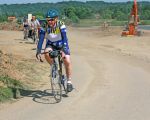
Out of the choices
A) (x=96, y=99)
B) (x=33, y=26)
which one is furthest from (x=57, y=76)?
(x=33, y=26)

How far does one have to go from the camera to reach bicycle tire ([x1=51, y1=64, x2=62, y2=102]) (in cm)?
1064

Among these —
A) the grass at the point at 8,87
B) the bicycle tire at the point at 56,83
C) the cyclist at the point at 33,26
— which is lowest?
the cyclist at the point at 33,26

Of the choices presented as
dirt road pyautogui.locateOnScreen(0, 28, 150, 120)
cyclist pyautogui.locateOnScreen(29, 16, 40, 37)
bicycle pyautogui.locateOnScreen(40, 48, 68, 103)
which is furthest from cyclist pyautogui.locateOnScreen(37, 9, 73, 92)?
cyclist pyautogui.locateOnScreen(29, 16, 40, 37)

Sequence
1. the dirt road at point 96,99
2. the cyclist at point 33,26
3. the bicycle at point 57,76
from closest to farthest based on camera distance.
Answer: the dirt road at point 96,99 → the bicycle at point 57,76 → the cyclist at point 33,26

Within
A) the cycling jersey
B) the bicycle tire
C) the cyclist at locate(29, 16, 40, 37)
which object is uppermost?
the cycling jersey

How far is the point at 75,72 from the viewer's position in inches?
613

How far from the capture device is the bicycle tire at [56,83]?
34.9 feet

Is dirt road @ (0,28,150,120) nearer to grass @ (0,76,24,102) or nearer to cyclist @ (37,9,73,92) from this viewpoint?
grass @ (0,76,24,102)

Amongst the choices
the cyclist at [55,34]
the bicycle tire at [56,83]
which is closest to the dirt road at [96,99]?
the bicycle tire at [56,83]

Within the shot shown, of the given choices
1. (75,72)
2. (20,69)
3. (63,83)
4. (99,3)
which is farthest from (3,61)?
(99,3)

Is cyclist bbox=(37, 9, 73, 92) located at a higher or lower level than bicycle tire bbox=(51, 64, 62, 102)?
higher

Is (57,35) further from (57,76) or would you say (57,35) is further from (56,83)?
(56,83)

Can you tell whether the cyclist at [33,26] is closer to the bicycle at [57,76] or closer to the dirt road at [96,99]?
the dirt road at [96,99]

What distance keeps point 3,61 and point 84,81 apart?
8.54 feet
